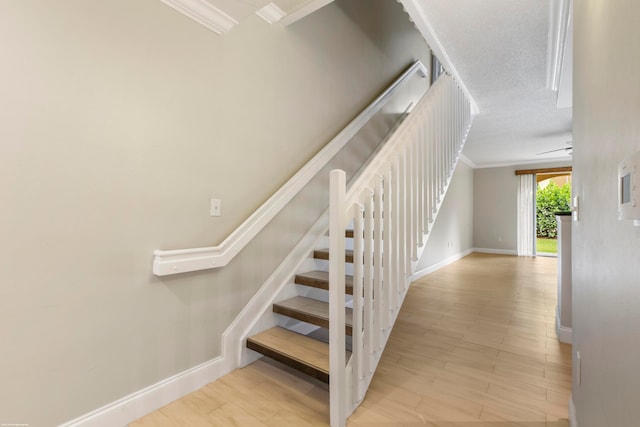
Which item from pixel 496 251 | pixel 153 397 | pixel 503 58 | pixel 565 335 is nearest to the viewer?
pixel 153 397

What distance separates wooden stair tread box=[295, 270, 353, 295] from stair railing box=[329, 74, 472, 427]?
1.38 feet

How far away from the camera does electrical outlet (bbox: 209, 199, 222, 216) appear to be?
185cm

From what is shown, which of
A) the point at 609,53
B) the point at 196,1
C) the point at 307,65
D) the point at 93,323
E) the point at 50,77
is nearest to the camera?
the point at 609,53

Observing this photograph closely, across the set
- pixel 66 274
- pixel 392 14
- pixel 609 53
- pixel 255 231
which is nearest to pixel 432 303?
pixel 255 231

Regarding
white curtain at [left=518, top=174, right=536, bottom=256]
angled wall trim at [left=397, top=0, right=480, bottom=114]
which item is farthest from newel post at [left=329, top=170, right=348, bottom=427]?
white curtain at [left=518, top=174, right=536, bottom=256]

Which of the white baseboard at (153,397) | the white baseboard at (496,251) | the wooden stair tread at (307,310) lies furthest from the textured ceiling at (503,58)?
the white baseboard at (496,251)

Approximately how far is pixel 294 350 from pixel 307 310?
315 millimetres

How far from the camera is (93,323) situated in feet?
4.53

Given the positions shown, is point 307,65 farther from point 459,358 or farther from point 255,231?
point 459,358

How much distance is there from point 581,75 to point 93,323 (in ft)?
8.09

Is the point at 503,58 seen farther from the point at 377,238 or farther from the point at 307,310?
the point at 307,310

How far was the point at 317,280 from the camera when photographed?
226 cm

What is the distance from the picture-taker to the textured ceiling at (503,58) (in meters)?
1.99

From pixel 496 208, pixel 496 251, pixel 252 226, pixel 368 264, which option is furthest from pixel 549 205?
pixel 252 226
